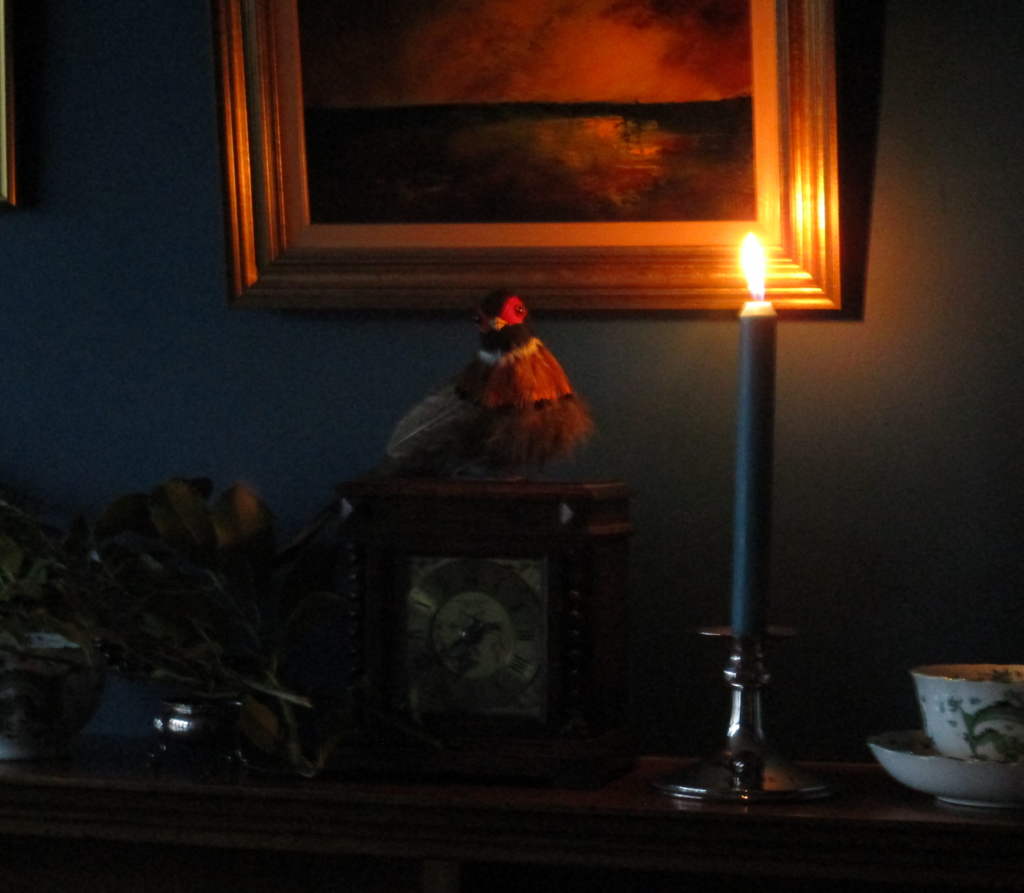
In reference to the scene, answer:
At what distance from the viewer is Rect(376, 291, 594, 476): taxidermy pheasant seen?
0.87 metres

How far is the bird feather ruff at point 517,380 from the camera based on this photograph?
2.86ft

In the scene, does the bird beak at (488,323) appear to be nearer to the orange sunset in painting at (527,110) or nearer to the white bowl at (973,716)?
the orange sunset in painting at (527,110)

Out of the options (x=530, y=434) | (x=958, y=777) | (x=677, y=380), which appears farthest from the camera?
(x=677, y=380)

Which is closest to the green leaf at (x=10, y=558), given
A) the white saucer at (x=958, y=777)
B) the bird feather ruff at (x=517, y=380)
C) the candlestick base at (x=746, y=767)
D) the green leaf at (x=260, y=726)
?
the green leaf at (x=260, y=726)

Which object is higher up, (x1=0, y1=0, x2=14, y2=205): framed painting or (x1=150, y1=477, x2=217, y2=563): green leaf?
(x1=0, y1=0, x2=14, y2=205): framed painting

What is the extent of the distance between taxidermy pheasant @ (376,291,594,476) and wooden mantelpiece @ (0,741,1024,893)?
0.72ft

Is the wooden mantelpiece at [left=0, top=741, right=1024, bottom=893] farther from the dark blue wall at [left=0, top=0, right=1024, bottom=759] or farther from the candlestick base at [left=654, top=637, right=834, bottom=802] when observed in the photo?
the dark blue wall at [left=0, top=0, right=1024, bottom=759]

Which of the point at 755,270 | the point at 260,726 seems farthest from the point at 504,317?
the point at 260,726

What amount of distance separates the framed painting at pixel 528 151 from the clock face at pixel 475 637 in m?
0.25

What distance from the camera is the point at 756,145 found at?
3.21ft

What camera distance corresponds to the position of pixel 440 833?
0.78 m

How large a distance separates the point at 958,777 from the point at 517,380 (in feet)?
1.23

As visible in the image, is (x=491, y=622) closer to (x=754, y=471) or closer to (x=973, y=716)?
(x=754, y=471)

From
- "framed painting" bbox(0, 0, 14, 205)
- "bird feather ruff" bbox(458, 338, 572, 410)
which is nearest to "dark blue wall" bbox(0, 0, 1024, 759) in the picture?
"framed painting" bbox(0, 0, 14, 205)
